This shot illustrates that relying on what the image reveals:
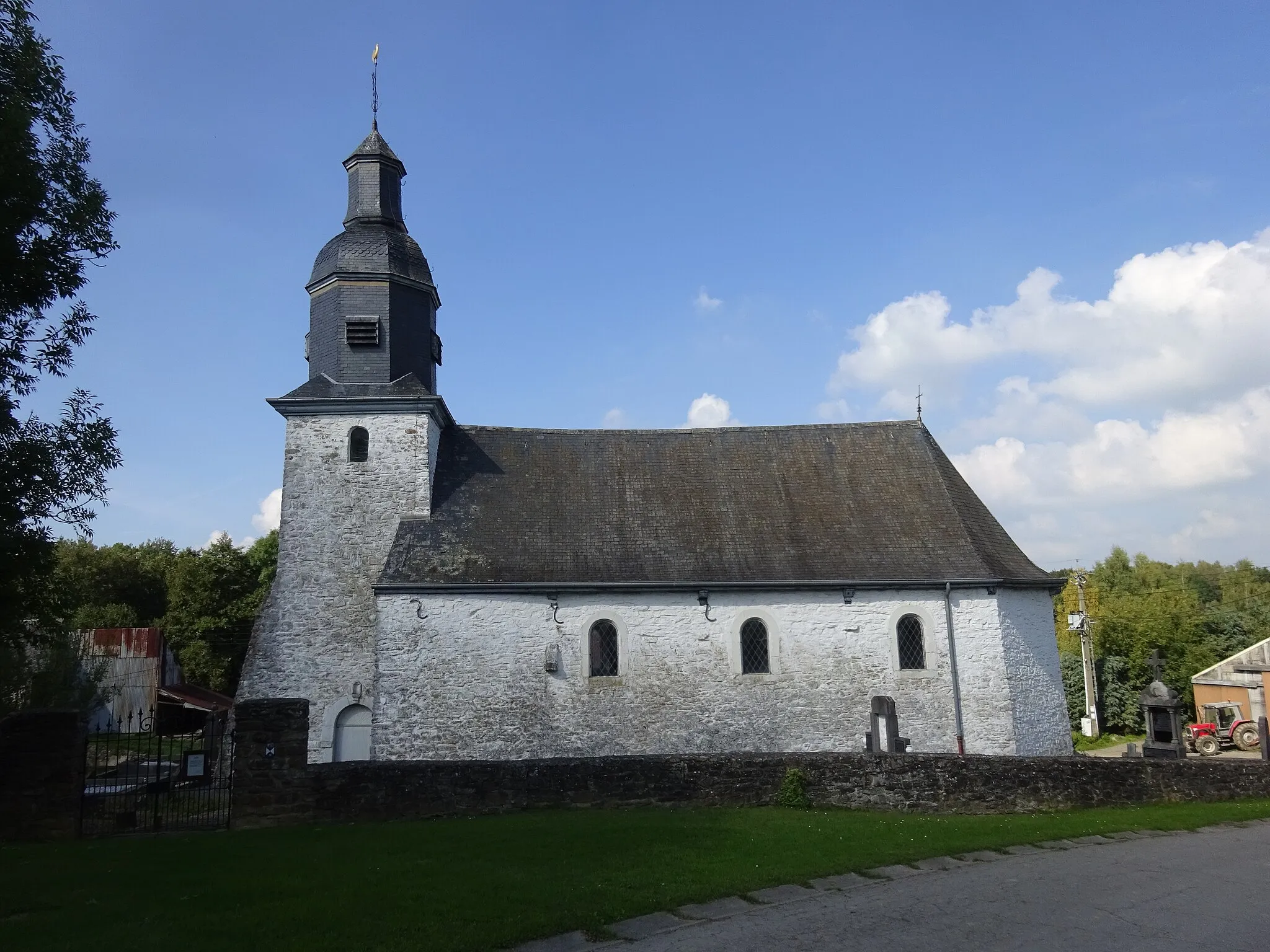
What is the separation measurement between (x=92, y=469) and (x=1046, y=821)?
46.7 ft

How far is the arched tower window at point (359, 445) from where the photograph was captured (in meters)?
20.8

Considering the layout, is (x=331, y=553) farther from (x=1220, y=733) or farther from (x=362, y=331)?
(x=1220, y=733)

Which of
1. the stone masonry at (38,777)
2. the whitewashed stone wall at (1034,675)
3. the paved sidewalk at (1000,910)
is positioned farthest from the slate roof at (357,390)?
the paved sidewalk at (1000,910)

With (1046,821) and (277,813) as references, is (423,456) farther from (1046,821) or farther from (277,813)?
(1046,821)

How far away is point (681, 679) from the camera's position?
19.4 meters

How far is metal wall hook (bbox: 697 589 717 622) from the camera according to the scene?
64.7 ft

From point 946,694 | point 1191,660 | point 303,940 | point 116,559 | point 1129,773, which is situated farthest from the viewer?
point 116,559

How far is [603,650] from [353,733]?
5.49 metres

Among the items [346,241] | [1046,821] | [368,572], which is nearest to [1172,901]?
[1046,821]

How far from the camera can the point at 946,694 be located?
1944cm

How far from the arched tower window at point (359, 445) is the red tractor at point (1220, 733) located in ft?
84.9

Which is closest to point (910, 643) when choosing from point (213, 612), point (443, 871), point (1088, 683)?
point (443, 871)

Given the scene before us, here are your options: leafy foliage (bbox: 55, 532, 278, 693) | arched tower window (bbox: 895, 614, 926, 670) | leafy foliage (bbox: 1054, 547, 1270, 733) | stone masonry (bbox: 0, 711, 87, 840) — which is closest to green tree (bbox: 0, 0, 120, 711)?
stone masonry (bbox: 0, 711, 87, 840)

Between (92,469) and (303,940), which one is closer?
(303,940)
